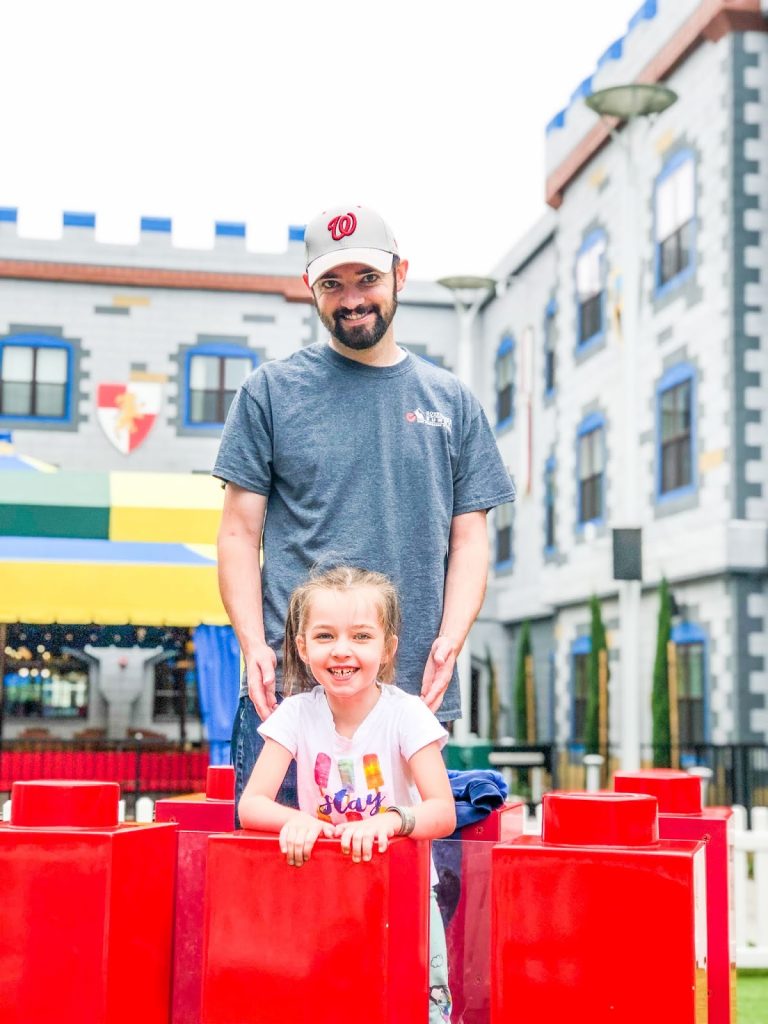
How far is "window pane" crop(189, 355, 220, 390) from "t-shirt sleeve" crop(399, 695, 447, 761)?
2171 centimetres

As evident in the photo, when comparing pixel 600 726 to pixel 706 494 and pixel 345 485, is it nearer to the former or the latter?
pixel 706 494

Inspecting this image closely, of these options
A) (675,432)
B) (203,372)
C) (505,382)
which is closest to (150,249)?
(203,372)

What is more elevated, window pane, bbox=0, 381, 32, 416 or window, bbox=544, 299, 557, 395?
window, bbox=544, 299, 557, 395

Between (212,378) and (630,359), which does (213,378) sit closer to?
(212,378)

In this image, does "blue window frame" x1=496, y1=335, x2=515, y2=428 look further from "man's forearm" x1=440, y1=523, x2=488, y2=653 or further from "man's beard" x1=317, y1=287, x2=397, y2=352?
"man's beard" x1=317, y1=287, x2=397, y2=352

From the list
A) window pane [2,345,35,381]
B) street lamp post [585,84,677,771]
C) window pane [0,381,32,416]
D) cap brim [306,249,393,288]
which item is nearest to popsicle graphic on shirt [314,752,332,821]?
cap brim [306,249,393,288]

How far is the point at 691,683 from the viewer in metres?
16.0

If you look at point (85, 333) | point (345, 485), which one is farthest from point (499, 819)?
point (85, 333)

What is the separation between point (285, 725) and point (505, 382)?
2249 centimetres

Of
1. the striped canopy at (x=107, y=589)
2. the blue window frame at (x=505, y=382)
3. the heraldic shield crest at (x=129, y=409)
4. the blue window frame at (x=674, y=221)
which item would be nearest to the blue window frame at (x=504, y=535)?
the blue window frame at (x=505, y=382)

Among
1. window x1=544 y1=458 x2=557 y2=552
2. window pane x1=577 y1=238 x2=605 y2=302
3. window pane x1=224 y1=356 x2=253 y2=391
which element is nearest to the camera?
window pane x1=577 y1=238 x2=605 y2=302

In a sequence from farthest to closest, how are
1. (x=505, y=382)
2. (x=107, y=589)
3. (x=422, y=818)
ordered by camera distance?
(x=505, y=382)
(x=107, y=589)
(x=422, y=818)

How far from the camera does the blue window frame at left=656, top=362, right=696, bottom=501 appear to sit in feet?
52.4

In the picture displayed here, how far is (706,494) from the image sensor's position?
15.4m
